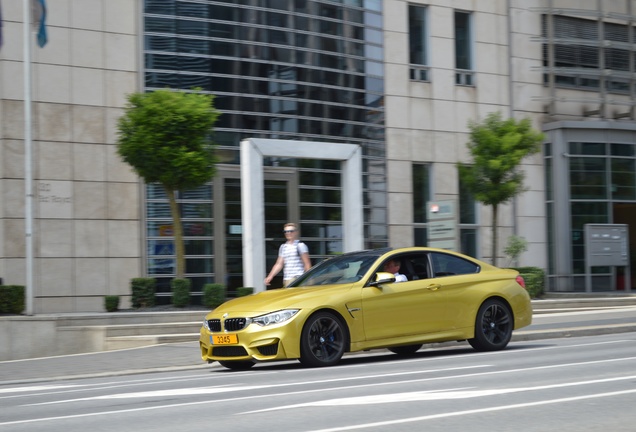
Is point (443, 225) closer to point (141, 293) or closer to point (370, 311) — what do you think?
point (141, 293)

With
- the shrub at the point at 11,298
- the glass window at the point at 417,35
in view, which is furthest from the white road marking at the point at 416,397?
the glass window at the point at 417,35

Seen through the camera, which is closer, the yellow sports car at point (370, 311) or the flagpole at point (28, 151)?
the yellow sports car at point (370, 311)

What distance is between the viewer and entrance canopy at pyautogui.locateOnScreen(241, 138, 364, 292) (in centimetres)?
2417

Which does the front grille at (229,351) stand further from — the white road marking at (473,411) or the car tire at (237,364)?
the white road marking at (473,411)

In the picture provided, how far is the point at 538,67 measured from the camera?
31.9m

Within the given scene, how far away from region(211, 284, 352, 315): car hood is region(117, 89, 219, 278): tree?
795cm

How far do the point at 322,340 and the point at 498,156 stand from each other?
14259 mm

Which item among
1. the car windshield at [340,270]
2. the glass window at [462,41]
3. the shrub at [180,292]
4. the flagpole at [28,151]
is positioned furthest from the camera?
the glass window at [462,41]

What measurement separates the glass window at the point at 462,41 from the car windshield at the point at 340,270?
17.7m

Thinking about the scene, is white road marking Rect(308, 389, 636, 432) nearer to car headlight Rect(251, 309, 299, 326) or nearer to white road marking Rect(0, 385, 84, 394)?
car headlight Rect(251, 309, 299, 326)

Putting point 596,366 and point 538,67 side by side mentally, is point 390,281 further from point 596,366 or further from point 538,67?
point 538,67

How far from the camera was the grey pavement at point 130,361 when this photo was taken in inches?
584

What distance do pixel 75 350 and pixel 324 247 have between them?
28.2ft

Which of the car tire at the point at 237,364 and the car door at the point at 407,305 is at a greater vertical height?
the car door at the point at 407,305
